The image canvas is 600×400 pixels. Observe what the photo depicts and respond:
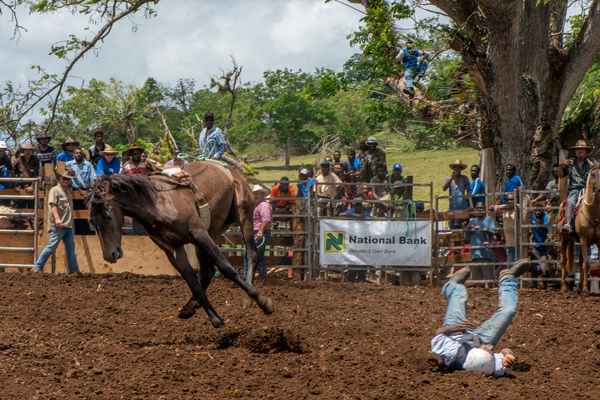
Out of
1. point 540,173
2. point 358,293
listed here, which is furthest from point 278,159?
point 358,293

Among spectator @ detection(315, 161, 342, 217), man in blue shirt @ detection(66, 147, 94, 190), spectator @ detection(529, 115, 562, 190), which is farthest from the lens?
spectator @ detection(529, 115, 562, 190)

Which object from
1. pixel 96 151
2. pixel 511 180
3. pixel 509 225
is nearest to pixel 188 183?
pixel 96 151

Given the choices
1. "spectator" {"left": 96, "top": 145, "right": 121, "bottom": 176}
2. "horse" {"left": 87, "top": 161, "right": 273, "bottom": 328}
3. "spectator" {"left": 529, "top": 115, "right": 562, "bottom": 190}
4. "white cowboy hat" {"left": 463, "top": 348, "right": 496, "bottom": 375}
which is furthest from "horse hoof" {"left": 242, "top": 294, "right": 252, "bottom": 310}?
"spectator" {"left": 529, "top": 115, "right": 562, "bottom": 190}

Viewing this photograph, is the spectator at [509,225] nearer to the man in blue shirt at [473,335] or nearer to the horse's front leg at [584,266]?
the horse's front leg at [584,266]

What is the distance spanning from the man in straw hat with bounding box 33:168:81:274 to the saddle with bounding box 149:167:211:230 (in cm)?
431

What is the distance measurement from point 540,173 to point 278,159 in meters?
38.1

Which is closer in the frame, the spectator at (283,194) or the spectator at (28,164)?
the spectator at (28,164)

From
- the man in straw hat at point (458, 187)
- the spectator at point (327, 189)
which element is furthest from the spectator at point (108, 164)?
the man in straw hat at point (458, 187)

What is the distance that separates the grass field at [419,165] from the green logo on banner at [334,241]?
780 inches

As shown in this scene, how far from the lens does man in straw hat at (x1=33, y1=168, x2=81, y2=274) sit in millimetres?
11188

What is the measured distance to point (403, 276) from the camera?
12.9m

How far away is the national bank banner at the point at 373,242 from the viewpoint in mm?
12242

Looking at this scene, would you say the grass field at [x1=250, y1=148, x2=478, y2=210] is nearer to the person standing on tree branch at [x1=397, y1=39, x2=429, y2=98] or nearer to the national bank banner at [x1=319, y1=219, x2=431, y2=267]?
the person standing on tree branch at [x1=397, y1=39, x2=429, y2=98]

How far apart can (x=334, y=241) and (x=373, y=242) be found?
0.74 metres
